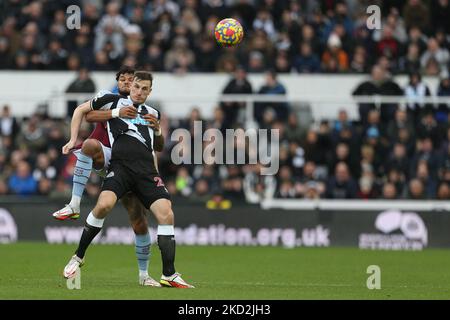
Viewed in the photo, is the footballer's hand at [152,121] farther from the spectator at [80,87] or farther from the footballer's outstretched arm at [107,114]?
the spectator at [80,87]

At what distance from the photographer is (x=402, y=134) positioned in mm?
23219

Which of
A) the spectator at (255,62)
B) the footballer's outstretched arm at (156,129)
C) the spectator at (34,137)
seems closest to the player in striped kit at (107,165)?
the footballer's outstretched arm at (156,129)

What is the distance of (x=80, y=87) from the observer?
23.8 metres

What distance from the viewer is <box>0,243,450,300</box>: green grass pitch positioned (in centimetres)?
1216

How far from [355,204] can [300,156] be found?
1465 millimetres

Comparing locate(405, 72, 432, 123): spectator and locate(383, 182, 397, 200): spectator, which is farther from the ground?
locate(405, 72, 432, 123): spectator

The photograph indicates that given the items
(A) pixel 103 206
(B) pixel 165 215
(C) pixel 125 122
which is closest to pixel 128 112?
(C) pixel 125 122

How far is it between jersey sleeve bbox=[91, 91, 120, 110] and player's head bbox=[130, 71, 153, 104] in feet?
0.96

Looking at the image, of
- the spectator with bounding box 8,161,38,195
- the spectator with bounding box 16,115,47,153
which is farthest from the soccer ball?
the spectator with bounding box 16,115,47,153

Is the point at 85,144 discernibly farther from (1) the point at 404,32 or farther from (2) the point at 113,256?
(1) the point at 404,32

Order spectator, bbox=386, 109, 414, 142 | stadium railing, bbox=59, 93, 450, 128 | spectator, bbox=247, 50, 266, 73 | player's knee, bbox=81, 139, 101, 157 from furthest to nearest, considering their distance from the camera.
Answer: spectator, bbox=247, 50, 266, 73 < stadium railing, bbox=59, 93, 450, 128 < spectator, bbox=386, 109, 414, 142 < player's knee, bbox=81, 139, 101, 157

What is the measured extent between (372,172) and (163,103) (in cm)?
443

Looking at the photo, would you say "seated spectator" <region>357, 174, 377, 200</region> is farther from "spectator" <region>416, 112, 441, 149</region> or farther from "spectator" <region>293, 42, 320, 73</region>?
"spectator" <region>293, 42, 320, 73</region>
